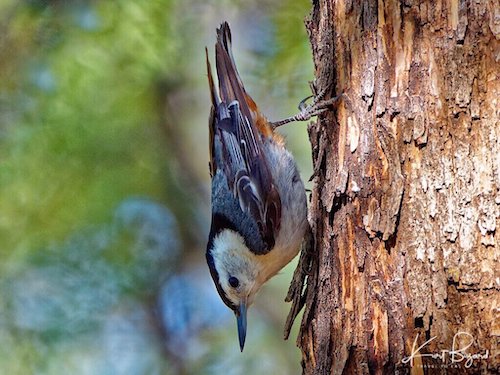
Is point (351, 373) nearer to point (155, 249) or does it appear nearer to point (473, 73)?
point (473, 73)

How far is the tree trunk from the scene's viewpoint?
1.80 meters

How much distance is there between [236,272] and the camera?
10.1 feet

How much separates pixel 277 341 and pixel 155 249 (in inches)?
31.3

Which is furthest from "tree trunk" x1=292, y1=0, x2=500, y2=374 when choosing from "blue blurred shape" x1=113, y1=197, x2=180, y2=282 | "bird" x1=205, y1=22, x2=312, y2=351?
"blue blurred shape" x1=113, y1=197, x2=180, y2=282

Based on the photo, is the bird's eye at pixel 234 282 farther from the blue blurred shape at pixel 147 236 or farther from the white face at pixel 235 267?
the blue blurred shape at pixel 147 236

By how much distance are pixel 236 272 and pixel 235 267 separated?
0.02 m

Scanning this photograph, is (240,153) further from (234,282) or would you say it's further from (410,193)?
(410,193)

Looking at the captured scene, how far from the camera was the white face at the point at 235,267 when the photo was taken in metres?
3.07

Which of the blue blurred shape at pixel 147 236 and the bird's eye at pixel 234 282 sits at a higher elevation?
the blue blurred shape at pixel 147 236

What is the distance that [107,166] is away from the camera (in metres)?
3.34

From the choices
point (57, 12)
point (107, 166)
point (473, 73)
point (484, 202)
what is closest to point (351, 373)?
point (484, 202)

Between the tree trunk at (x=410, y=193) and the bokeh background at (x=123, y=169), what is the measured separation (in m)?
1.19

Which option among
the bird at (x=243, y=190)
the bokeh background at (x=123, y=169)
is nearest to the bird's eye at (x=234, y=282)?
the bird at (x=243, y=190)

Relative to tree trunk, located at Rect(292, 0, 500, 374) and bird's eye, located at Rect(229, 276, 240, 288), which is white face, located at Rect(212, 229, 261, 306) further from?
tree trunk, located at Rect(292, 0, 500, 374)
